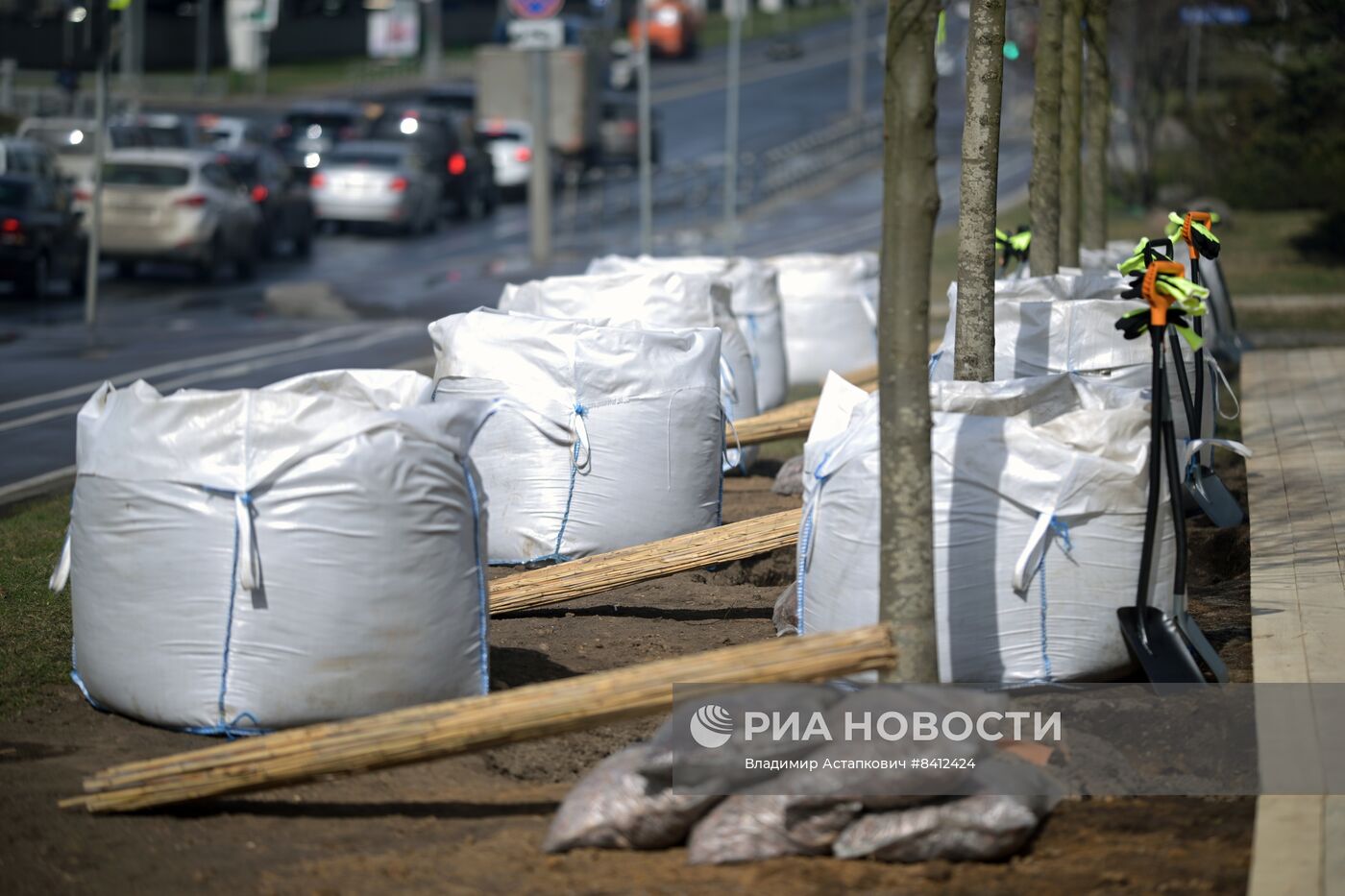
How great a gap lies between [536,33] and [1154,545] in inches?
804

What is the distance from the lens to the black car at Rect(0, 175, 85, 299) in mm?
20333

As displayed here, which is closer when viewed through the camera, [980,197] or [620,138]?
[980,197]

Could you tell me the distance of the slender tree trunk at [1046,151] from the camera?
10.2 m

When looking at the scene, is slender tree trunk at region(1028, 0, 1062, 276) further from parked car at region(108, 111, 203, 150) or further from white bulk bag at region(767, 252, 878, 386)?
parked car at region(108, 111, 203, 150)

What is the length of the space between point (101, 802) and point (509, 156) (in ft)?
107

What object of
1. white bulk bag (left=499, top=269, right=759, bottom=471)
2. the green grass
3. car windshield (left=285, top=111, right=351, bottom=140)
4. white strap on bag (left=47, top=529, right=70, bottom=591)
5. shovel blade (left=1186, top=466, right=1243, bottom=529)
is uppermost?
car windshield (left=285, top=111, right=351, bottom=140)

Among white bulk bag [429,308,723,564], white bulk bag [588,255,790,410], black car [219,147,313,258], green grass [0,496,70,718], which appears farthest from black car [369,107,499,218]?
white bulk bag [429,308,723,564]

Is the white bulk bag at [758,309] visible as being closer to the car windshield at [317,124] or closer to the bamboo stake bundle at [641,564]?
the bamboo stake bundle at [641,564]

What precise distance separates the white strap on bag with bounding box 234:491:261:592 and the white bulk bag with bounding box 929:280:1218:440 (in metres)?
3.84

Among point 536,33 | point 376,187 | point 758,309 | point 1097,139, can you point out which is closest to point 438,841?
point 758,309

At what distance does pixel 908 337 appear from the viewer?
193 inches

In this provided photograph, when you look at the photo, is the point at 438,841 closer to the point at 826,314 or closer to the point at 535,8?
the point at 826,314

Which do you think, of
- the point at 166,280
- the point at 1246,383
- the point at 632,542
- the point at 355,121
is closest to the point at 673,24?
the point at 355,121

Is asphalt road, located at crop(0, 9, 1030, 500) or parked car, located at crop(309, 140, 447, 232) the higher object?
parked car, located at crop(309, 140, 447, 232)
